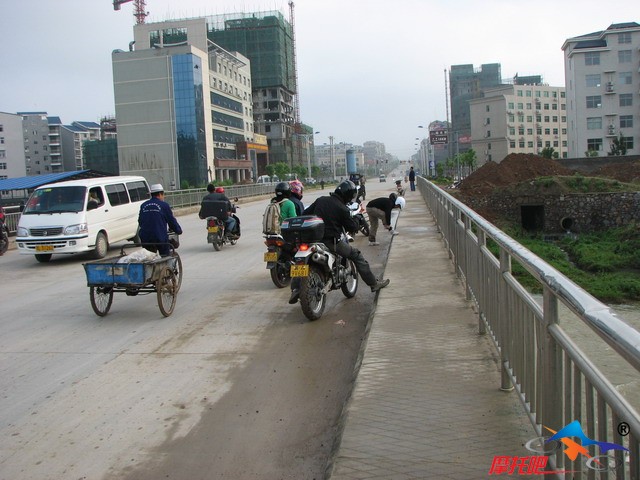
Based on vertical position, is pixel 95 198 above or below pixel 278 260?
above

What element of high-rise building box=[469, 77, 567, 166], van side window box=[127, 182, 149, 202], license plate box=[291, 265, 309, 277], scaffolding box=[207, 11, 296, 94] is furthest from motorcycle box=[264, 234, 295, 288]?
scaffolding box=[207, 11, 296, 94]

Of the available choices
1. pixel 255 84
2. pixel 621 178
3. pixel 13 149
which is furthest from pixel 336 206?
pixel 255 84

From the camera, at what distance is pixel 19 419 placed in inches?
188

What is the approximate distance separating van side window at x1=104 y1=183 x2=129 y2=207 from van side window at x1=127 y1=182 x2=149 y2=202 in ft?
1.01

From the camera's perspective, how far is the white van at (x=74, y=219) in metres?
14.0

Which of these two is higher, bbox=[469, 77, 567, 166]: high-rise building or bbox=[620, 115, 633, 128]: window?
bbox=[469, 77, 567, 166]: high-rise building

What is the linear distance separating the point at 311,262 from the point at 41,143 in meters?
134

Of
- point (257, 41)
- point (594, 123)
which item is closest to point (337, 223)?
point (594, 123)

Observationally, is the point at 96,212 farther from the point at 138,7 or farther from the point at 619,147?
the point at 138,7

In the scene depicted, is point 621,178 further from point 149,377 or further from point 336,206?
point 149,377

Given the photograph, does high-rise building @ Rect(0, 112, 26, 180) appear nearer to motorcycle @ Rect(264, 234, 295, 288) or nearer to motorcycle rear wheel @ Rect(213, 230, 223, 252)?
motorcycle rear wheel @ Rect(213, 230, 223, 252)

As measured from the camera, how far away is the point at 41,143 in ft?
415

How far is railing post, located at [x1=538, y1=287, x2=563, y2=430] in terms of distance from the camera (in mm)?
2625

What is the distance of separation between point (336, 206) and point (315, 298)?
130cm
